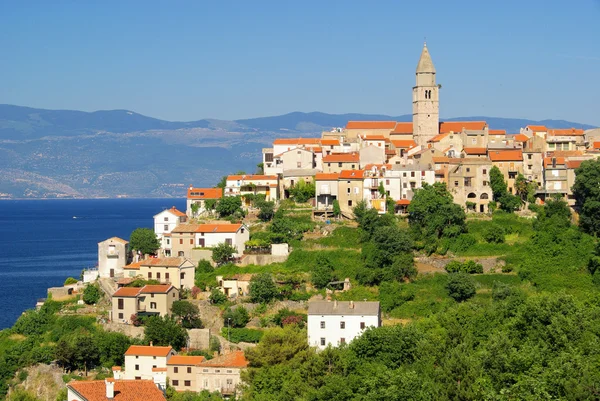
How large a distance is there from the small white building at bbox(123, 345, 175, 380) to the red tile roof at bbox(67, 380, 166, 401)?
9.48 ft

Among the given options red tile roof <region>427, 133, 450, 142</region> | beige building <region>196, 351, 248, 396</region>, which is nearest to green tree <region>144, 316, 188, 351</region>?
beige building <region>196, 351, 248, 396</region>

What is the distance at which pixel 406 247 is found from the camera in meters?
52.5

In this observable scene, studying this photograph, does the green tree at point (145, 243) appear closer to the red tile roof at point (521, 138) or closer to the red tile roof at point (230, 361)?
the red tile roof at point (230, 361)

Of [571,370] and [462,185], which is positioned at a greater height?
[462,185]

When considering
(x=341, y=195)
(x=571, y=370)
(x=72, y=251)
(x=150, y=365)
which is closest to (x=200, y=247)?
(x=341, y=195)

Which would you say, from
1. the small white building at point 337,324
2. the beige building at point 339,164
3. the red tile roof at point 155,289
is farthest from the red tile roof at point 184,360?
the beige building at point 339,164

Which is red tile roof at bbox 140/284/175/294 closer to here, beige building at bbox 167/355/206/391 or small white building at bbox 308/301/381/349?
beige building at bbox 167/355/206/391

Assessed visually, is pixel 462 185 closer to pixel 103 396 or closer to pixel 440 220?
pixel 440 220

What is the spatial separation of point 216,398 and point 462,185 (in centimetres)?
2363

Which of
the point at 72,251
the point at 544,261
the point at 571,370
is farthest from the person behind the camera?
the point at 72,251

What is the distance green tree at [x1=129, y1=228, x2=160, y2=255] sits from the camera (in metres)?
58.3

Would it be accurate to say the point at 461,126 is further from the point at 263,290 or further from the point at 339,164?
the point at 263,290

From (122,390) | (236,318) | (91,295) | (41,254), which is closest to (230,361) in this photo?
(236,318)

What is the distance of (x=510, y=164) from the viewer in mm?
60312
